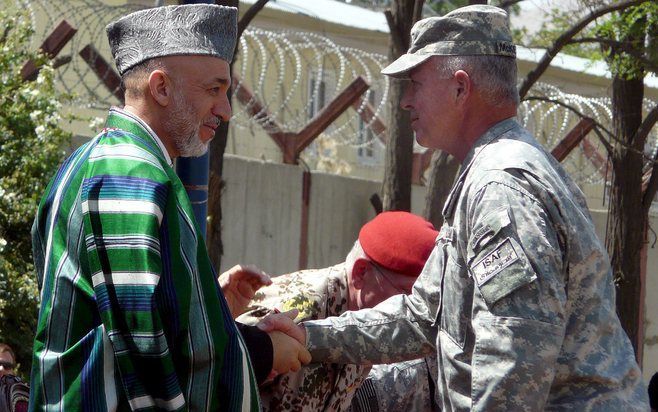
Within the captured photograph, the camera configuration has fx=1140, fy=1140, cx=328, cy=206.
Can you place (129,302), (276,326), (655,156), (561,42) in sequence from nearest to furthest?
(129,302), (276,326), (561,42), (655,156)

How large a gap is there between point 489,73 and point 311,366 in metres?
1.14

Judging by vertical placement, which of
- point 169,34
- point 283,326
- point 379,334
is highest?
point 169,34

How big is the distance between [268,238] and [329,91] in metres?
3.93

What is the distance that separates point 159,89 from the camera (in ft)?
9.45

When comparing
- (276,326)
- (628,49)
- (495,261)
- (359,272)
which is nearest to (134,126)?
(276,326)

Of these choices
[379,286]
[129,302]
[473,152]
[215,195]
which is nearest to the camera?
[129,302]

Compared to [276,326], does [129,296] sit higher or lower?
higher

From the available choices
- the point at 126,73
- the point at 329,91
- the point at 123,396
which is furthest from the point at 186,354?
the point at 329,91

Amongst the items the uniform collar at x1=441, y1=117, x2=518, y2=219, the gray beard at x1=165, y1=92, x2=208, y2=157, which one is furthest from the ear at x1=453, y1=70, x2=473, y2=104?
the gray beard at x1=165, y1=92, x2=208, y2=157

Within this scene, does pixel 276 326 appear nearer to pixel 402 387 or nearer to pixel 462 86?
pixel 462 86

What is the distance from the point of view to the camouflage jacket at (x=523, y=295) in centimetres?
287

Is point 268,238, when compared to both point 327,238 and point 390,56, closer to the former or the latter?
point 327,238

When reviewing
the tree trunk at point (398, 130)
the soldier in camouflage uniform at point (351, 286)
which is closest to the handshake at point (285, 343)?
the soldier in camouflage uniform at point (351, 286)

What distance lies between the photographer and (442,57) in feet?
11.0
